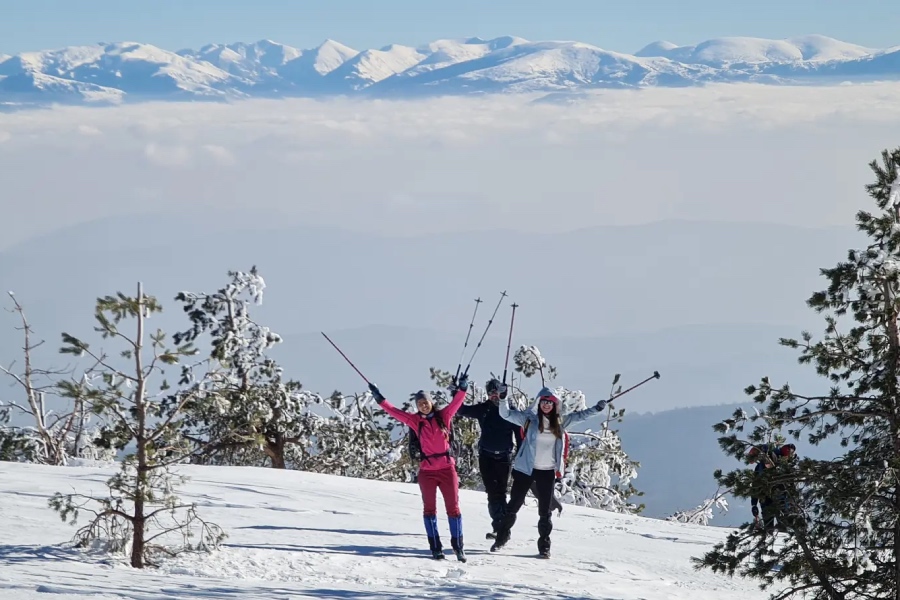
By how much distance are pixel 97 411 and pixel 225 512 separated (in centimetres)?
439

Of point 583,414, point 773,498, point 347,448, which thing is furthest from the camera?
point 347,448

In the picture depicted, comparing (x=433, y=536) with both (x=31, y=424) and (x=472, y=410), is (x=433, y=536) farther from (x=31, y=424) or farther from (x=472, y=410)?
(x=31, y=424)

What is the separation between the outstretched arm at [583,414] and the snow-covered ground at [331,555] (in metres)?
1.55

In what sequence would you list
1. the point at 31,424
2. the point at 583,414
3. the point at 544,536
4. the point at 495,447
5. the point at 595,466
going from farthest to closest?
the point at 595,466 < the point at 31,424 < the point at 495,447 < the point at 544,536 < the point at 583,414

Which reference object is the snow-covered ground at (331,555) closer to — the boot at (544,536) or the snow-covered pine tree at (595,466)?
the boot at (544,536)

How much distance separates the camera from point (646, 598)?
10.6m

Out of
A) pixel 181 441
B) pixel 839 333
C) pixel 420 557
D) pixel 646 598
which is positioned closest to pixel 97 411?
pixel 181 441

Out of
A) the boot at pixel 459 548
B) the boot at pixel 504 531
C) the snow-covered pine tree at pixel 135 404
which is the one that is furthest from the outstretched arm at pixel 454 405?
the snow-covered pine tree at pixel 135 404

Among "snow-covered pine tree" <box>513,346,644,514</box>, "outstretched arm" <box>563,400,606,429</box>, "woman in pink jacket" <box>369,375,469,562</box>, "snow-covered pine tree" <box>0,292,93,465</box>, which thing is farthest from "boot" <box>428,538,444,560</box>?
"snow-covered pine tree" <box>513,346,644,514</box>

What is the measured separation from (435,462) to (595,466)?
823 inches

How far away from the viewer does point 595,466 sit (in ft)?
102

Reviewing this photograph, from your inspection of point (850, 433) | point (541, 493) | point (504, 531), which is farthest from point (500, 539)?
point (850, 433)

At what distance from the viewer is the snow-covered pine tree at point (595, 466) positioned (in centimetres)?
3014

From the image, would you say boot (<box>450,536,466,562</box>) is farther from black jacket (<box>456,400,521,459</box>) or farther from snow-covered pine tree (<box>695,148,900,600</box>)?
snow-covered pine tree (<box>695,148,900,600</box>)
